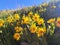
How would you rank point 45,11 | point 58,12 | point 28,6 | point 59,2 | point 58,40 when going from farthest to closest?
point 28,6 → point 59,2 → point 45,11 → point 58,12 → point 58,40

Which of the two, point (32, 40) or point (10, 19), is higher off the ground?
point (10, 19)

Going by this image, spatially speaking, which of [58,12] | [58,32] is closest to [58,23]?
[58,32]

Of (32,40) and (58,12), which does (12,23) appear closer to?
(32,40)

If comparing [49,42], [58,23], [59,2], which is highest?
[59,2]

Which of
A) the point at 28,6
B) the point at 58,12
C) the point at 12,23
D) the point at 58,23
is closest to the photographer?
the point at 58,23

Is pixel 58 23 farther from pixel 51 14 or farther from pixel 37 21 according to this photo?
pixel 51 14

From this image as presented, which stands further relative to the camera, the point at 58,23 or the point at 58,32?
the point at 58,32

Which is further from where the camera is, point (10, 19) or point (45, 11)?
point (45, 11)

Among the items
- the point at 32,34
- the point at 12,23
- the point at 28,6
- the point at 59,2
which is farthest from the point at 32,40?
the point at 28,6

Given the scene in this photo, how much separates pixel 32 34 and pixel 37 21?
0.22 m

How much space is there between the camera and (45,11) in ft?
17.7

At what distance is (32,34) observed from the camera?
356cm

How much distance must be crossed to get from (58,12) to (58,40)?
1557 millimetres

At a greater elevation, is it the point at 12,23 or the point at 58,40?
the point at 12,23
